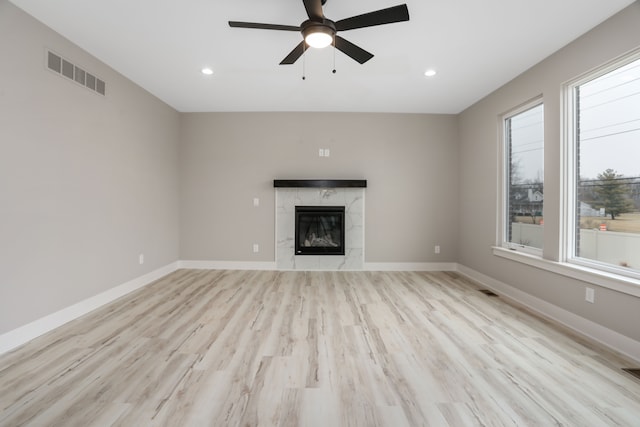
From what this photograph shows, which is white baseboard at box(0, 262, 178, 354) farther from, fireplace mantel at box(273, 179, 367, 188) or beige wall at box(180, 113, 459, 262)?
fireplace mantel at box(273, 179, 367, 188)

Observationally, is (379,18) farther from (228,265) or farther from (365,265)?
(228,265)

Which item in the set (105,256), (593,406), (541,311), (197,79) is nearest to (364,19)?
(197,79)

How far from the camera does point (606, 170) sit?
8.06ft

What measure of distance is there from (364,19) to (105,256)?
137 inches

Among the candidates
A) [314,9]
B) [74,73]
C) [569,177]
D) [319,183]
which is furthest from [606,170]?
[74,73]

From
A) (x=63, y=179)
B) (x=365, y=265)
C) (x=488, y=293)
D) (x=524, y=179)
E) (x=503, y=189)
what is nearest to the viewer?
(x=63, y=179)

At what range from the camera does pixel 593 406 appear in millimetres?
1587

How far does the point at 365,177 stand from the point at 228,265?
2760mm

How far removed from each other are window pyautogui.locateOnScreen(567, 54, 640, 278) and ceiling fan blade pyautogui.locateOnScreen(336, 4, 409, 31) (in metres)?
1.92

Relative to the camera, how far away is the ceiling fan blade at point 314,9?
1841 mm

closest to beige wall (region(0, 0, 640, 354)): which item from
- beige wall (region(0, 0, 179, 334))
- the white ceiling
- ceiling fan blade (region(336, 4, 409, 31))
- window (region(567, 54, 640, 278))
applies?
beige wall (region(0, 0, 179, 334))

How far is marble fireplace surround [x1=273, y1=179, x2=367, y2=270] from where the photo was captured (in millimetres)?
4801

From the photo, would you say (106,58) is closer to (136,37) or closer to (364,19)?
(136,37)

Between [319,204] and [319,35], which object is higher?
[319,35]
